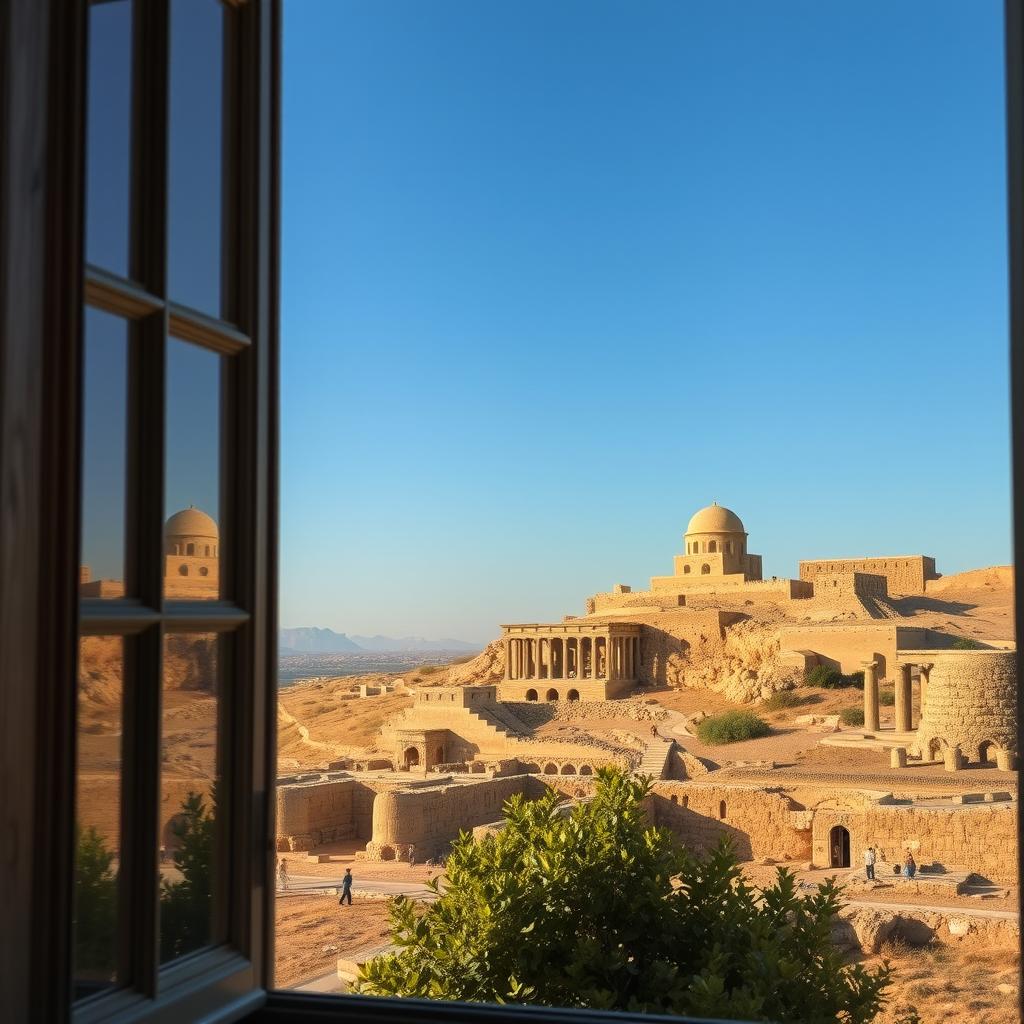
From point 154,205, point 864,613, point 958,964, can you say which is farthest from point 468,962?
point 864,613

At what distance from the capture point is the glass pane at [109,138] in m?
1.57

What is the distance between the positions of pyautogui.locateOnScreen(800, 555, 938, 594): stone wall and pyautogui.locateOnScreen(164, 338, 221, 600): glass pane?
4258cm

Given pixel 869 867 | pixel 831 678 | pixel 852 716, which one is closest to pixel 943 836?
pixel 869 867

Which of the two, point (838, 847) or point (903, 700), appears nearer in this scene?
point (838, 847)

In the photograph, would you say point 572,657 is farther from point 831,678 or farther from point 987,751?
point 987,751

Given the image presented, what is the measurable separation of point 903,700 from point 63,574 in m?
25.9

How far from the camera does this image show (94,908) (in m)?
1.53

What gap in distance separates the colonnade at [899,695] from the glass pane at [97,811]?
24685 millimetres

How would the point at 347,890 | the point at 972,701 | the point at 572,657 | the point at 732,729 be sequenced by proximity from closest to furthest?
1. the point at 347,890
2. the point at 972,701
3. the point at 732,729
4. the point at 572,657

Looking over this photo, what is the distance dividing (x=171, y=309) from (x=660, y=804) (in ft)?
61.7

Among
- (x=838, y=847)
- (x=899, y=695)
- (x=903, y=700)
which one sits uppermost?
(x=899, y=695)

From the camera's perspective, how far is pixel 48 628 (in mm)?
1411

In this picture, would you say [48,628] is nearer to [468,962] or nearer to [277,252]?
[277,252]

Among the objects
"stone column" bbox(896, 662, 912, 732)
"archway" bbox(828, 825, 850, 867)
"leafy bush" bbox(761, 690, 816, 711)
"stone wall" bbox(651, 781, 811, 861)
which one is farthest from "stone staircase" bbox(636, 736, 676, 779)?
"leafy bush" bbox(761, 690, 816, 711)
